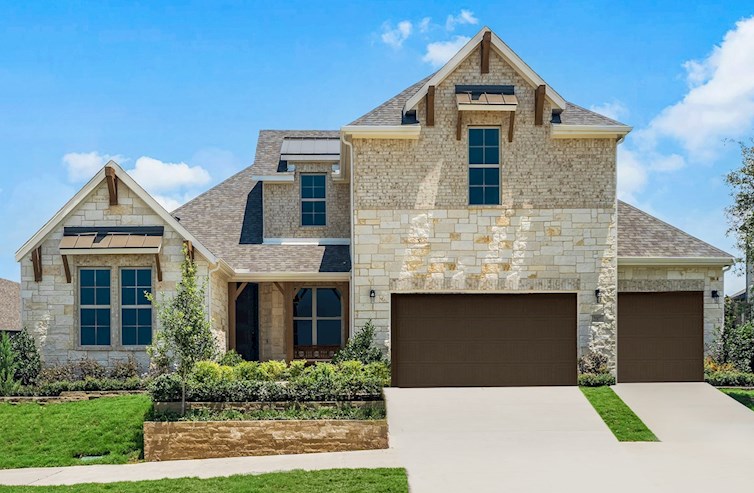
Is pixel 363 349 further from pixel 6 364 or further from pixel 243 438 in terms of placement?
pixel 6 364

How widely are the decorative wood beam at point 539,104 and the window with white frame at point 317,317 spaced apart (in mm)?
8142

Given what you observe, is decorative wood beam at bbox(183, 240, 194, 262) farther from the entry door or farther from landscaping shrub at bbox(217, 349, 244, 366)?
the entry door

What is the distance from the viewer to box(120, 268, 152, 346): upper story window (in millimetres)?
Result: 22203

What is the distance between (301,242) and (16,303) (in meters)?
22.0

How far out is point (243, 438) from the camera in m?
17.4

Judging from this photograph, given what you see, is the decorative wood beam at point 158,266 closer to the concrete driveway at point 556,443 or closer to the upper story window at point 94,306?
the upper story window at point 94,306

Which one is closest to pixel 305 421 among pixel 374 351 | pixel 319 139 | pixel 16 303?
pixel 374 351

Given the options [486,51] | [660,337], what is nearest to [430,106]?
[486,51]

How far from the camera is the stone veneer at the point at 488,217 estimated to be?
21.1 m

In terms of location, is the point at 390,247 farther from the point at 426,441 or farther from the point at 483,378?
the point at 426,441

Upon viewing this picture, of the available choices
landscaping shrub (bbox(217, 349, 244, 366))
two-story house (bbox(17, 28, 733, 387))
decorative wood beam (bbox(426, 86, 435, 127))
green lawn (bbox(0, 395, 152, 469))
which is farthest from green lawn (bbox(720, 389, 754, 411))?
green lawn (bbox(0, 395, 152, 469))

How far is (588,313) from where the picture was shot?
70.3 ft

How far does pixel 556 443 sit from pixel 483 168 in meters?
7.47

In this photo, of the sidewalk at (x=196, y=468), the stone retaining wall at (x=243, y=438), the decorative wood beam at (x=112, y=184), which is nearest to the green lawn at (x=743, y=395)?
the stone retaining wall at (x=243, y=438)
